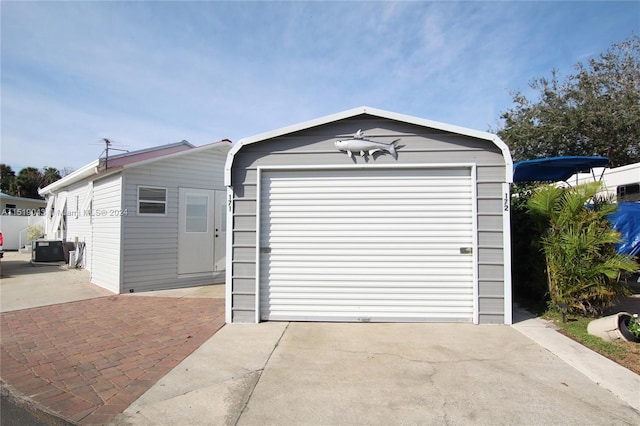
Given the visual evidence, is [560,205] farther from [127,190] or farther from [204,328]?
[127,190]

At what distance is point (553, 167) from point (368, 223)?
191 inches

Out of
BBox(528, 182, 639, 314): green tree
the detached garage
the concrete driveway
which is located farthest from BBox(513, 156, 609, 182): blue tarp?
the concrete driveway

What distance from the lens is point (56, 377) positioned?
3789 millimetres

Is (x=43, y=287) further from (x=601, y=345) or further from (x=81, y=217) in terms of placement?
(x=601, y=345)

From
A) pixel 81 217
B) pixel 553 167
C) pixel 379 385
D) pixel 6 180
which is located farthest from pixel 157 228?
pixel 6 180

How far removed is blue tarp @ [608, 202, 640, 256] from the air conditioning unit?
1649 centimetres

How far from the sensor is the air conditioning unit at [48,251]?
12.8 metres

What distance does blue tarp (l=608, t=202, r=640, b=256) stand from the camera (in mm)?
6938

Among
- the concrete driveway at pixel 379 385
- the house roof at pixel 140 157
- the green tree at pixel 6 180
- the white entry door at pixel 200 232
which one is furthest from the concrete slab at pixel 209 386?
the green tree at pixel 6 180

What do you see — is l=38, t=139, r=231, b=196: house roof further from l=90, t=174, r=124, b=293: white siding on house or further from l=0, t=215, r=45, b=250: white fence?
l=0, t=215, r=45, b=250: white fence

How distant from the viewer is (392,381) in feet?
11.7

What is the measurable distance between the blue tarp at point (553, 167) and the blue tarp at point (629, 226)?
3.37ft

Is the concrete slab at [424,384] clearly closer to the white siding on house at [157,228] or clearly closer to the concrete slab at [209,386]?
the concrete slab at [209,386]

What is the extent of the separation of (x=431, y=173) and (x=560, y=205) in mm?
2144
